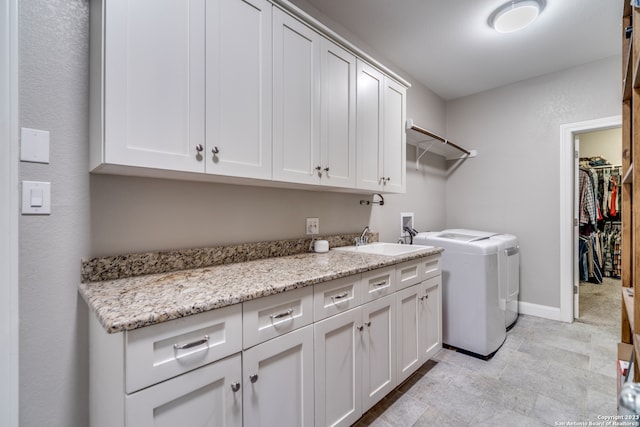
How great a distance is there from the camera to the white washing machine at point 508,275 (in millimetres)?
2443

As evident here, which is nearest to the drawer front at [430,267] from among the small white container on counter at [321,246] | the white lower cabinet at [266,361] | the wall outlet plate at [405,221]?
the white lower cabinet at [266,361]

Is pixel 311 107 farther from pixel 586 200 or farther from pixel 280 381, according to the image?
pixel 586 200

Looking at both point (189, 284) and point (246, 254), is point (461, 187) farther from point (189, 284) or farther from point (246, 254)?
point (189, 284)

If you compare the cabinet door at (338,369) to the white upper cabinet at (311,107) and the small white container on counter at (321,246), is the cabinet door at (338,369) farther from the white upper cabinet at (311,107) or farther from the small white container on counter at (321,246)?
the white upper cabinet at (311,107)

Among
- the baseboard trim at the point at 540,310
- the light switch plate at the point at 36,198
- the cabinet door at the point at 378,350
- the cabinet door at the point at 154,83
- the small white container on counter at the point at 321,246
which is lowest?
the baseboard trim at the point at 540,310

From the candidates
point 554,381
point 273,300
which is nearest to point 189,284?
point 273,300

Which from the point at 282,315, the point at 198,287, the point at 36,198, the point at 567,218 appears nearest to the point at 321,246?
the point at 282,315

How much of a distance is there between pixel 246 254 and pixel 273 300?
0.59 m

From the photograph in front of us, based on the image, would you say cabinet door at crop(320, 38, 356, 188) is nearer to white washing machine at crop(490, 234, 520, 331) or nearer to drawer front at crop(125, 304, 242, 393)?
drawer front at crop(125, 304, 242, 393)

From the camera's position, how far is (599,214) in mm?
4461

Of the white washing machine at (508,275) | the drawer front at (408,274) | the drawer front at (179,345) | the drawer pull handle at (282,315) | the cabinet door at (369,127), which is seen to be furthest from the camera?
the white washing machine at (508,275)

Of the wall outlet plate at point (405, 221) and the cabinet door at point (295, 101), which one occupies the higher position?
the cabinet door at point (295, 101)

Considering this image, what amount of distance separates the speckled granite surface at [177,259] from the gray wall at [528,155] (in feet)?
8.63

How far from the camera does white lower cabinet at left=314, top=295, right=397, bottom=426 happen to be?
1.23m
